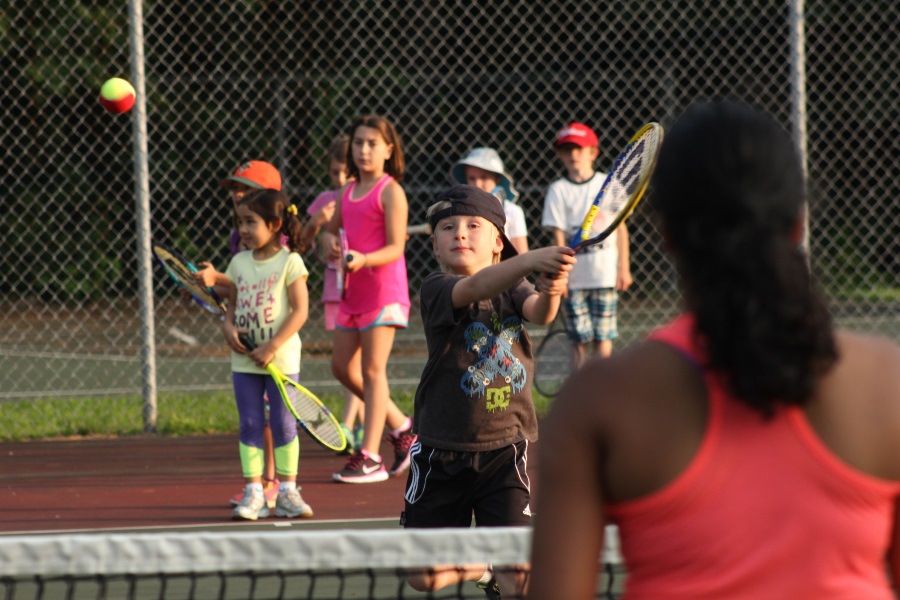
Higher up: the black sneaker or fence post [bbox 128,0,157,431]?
fence post [bbox 128,0,157,431]

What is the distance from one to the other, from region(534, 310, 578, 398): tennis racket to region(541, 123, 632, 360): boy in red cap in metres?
0.87

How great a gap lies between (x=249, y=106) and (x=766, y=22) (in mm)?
5243

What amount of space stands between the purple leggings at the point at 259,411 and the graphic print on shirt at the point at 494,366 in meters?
1.97

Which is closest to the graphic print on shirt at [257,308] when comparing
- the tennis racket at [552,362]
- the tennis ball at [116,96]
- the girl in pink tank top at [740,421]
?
the tennis ball at [116,96]

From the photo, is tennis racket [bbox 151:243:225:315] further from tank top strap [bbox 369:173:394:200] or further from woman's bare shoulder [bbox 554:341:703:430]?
woman's bare shoulder [bbox 554:341:703:430]

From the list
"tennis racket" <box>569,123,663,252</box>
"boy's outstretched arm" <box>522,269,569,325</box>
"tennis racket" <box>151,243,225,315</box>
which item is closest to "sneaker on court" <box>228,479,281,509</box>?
"tennis racket" <box>151,243,225,315</box>

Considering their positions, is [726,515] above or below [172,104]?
below

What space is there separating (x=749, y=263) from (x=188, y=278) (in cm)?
481

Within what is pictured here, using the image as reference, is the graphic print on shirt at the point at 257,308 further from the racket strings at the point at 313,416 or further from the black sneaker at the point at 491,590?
the black sneaker at the point at 491,590

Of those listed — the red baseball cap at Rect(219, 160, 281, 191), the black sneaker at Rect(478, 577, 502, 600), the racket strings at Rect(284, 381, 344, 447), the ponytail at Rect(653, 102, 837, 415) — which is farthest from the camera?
the red baseball cap at Rect(219, 160, 281, 191)

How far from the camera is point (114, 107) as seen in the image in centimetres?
654

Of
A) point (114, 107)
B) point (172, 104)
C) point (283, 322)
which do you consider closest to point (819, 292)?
point (283, 322)

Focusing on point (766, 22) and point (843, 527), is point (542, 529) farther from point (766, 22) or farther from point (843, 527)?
point (766, 22)

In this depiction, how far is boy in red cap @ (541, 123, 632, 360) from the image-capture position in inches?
287
